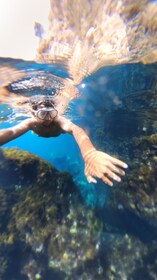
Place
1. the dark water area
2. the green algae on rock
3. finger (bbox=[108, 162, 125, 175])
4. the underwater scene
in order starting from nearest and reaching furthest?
finger (bbox=[108, 162, 125, 175]), the underwater scene, the dark water area, the green algae on rock

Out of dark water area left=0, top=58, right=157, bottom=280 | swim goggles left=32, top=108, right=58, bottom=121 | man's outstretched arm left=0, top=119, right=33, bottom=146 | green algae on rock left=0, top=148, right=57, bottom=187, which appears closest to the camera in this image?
man's outstretched arm left=0, top=119, right=33, bottom=146

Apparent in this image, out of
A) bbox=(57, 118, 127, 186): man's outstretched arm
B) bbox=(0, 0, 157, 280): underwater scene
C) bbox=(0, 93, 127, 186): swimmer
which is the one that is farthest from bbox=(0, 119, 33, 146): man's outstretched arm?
bbox=(57, 118, 127, 186): man's outstretched arm

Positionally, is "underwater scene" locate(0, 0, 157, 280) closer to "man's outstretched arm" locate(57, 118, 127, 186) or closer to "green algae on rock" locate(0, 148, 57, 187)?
"green algae on rock" locate(0, 148, 57, 187)

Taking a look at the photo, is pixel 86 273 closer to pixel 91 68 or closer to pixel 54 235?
pixel 54 235

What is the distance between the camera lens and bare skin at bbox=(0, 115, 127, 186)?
3.30 metres

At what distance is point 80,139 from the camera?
4488mm

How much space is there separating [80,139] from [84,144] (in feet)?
1.06

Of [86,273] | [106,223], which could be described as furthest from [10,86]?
[86,273]

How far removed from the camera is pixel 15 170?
836 centimetres

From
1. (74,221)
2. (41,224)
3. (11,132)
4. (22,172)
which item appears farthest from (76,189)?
(11,132)

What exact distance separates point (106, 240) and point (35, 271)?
2778 mm

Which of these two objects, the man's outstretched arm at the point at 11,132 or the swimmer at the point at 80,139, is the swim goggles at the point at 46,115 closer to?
the swimmer at the point at 80,139

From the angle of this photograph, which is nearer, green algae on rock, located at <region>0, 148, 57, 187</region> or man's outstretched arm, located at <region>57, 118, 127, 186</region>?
man's outstretched arm, located at <region>57, 118, 127, 186</region>

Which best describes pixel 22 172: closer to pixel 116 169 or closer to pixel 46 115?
pixel 46 115
